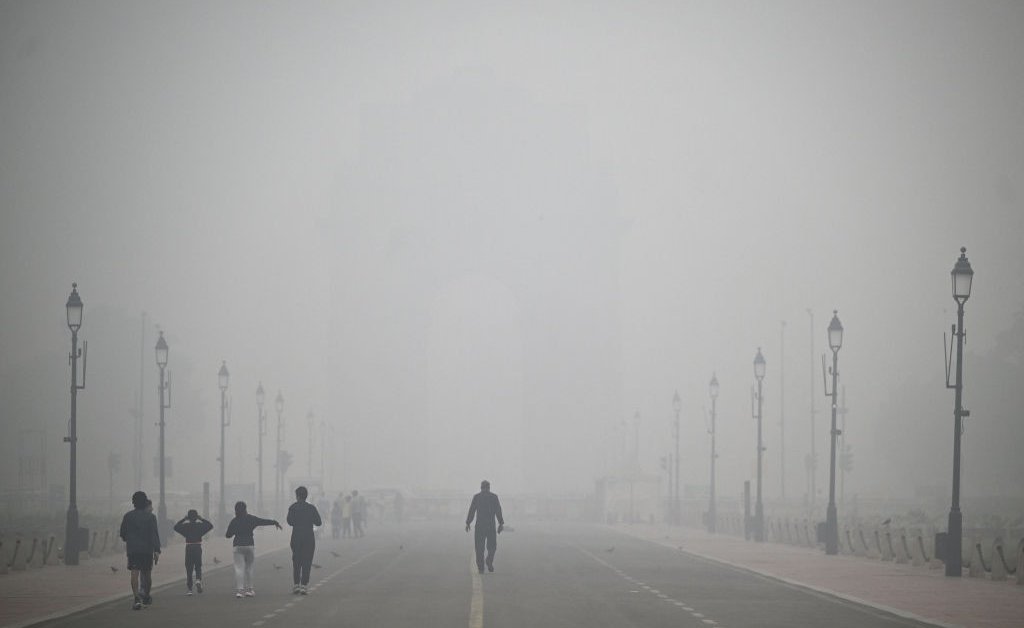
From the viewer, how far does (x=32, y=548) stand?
139 ft

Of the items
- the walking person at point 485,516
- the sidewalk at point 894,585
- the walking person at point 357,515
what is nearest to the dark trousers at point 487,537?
the walking person at point 485,516

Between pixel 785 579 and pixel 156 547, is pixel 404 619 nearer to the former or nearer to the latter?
pixel 156 547

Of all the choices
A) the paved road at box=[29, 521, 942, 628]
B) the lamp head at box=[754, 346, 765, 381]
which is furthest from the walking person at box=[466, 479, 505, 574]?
the lamp head at box=[754, 346, 765, 381]

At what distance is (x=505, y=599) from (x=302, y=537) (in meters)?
4.51

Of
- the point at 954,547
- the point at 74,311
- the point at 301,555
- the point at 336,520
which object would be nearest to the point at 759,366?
the point at 336,520

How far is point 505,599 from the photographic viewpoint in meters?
29.5

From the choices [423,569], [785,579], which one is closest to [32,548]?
[423,569]

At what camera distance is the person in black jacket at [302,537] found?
31.3 m

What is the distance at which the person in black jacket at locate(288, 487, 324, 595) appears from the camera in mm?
31297

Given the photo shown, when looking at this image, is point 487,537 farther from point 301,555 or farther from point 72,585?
point 72,585

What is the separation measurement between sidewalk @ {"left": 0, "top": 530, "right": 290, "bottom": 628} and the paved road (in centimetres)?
74

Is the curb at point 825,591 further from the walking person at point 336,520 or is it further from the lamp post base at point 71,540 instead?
the walking person at point 336,520

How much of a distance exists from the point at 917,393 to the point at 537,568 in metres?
88.6

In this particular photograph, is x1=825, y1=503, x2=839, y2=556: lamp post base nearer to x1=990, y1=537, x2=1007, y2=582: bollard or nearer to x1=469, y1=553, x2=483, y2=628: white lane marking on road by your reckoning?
x1=990, y1=537, x2=1007, y2=582: bollard
